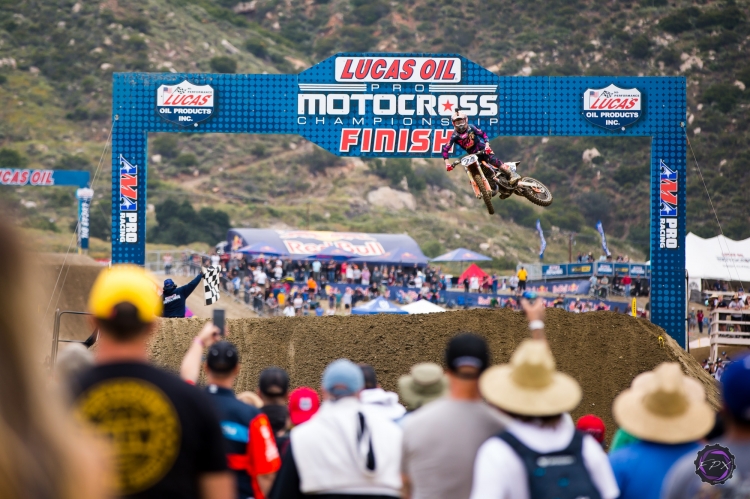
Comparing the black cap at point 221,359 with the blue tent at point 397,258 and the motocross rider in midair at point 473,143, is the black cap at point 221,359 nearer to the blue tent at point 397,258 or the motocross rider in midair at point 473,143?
the motocross rider in midair at point 473,143

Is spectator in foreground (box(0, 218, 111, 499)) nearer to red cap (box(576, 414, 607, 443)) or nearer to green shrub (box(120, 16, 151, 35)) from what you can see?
red cap (box(576, 414, 607, 443))

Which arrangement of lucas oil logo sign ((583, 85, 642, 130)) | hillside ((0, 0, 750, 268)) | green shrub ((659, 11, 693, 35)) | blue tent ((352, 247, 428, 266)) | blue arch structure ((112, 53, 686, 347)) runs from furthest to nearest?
green shrub ((659, 11, 693, 35)) < hillside ((0, 0, 750, 268)) < blue tent ((352, 247, 428, 266)) < lucas oil logo sign ((583, 85, 642, 130)) < blue arch structure ((112, 53, 686, 347))

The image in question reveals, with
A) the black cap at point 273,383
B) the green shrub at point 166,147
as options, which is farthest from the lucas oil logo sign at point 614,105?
the green shrub at point 166,147

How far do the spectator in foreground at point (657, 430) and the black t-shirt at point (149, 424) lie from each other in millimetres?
1840

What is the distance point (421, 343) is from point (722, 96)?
247ft

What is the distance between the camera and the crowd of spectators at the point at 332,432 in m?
2.02

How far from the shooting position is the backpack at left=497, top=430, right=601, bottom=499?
3.75 metres

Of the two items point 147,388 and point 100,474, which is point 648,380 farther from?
point 100,474

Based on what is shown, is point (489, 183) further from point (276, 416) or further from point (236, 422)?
point (236, 422)

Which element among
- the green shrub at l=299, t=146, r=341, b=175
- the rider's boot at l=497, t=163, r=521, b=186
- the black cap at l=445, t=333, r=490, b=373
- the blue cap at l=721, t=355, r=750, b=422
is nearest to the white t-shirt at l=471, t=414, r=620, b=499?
the black cap at l=445, t=333, r=490, b=373

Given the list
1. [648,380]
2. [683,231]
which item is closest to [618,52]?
[683,231]

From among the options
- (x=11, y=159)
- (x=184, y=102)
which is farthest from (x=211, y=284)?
(x=11, y=159)

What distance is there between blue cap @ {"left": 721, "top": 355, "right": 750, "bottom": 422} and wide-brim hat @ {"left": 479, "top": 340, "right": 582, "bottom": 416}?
2.28 feet

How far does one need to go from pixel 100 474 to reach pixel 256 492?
2851 mm
